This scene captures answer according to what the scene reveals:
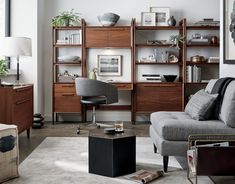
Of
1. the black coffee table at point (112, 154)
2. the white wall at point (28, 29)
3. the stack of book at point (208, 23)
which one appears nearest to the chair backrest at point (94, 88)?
the white wall at point (28, 29)

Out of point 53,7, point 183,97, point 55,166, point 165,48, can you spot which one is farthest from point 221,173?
point 53,7

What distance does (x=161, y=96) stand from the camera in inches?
265

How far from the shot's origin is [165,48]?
712 cm

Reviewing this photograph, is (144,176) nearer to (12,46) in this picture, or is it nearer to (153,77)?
(12,46)

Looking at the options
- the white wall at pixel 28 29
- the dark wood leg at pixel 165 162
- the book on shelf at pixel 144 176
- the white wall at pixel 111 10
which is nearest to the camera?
the book on shelf at pixel 144 176

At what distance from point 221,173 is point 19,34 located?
4.83m

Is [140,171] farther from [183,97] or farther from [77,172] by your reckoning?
[183,97]

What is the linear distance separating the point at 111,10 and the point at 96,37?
0.71 metres

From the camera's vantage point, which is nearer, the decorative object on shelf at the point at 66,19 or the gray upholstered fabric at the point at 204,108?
the gray upholstered fabric at the point at 204,108

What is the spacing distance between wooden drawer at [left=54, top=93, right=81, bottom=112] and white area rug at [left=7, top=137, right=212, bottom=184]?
175 centimetres

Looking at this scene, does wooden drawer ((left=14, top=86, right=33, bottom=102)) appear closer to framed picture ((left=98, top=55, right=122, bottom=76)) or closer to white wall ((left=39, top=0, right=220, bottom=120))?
white wall ((left=39, top=0, right=220, bottom=120))

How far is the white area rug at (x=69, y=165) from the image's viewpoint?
10.7 feet

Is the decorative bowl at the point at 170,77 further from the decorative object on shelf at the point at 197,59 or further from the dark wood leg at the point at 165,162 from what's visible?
the dark wood leg at the point at 165,162

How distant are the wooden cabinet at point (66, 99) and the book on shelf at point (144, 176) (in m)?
3.48
